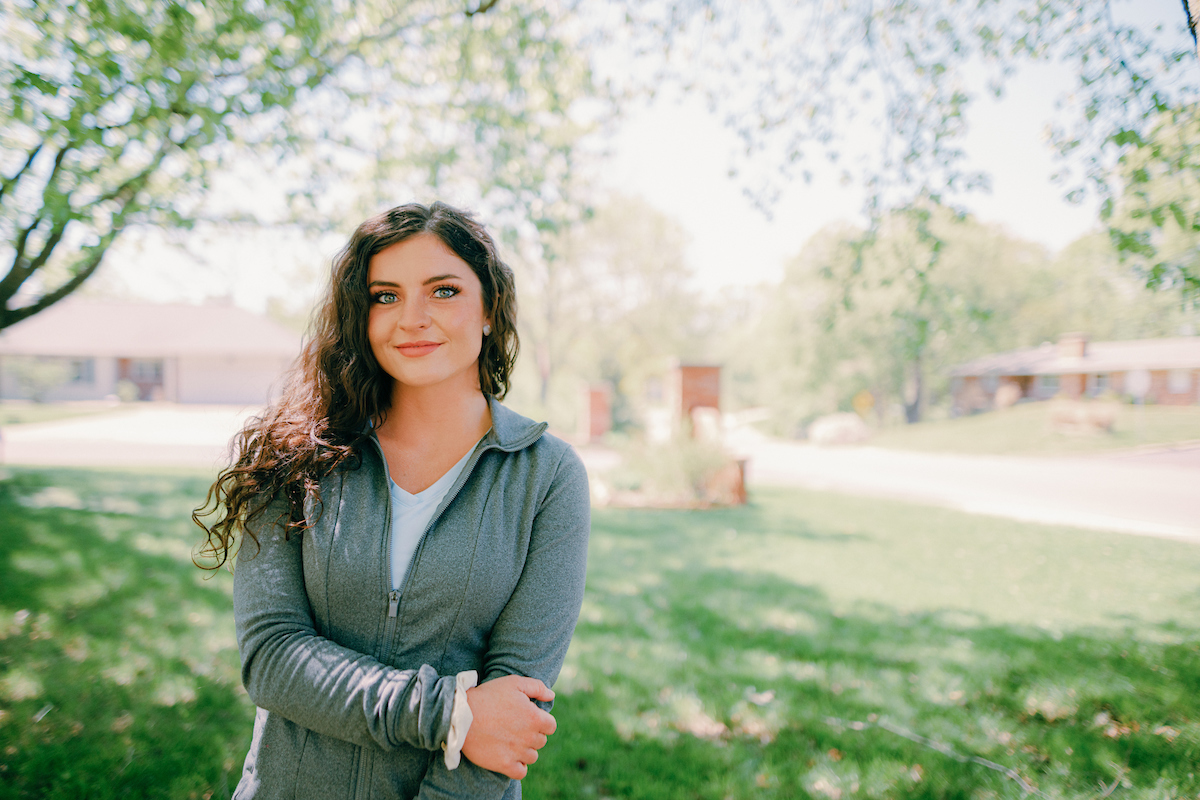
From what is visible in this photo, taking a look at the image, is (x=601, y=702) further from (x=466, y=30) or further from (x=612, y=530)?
(x=466, y=30)

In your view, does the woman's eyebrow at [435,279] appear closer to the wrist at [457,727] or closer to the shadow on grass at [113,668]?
the wrist at [457,727]

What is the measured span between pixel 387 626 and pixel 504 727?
0.35 m

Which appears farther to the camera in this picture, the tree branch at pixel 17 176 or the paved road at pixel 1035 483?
the paved road at pixel 1035 483

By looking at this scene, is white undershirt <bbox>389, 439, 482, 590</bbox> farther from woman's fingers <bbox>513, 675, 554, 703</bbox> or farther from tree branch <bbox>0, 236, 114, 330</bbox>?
tree branch <bbox>0, 236, 114, 330</bbox>

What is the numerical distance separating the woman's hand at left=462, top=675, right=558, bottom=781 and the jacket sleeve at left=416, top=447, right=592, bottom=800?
5 centimetres

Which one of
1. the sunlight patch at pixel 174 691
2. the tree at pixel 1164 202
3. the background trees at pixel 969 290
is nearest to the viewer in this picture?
the sunlight patch at pixel 174 691

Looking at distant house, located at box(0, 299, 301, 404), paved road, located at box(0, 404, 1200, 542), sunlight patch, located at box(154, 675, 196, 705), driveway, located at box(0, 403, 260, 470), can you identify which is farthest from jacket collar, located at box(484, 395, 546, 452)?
driveway, located at box(0, 403, 260, 470)

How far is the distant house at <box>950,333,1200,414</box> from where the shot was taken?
169 inches

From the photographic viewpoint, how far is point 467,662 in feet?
4.65

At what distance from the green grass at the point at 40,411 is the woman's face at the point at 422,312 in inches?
557

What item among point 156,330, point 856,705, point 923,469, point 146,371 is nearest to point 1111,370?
point 856,705

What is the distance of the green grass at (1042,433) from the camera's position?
14.6ft

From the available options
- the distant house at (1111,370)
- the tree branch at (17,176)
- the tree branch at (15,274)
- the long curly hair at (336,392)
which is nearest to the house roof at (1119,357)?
the distant house at (1111,370)

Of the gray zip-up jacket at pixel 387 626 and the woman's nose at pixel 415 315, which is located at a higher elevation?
the woman's nose at pixel 415 315
